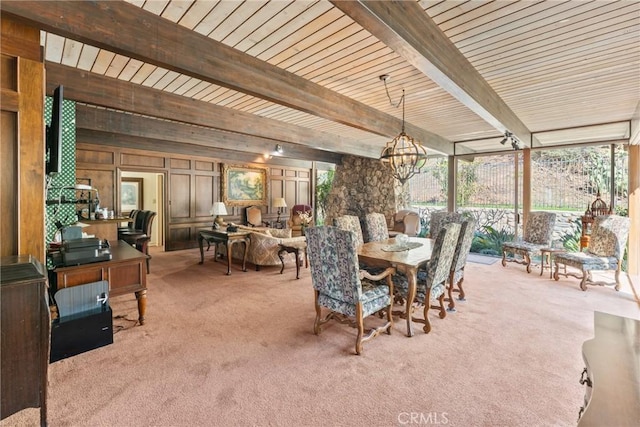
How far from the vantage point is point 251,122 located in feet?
15.5

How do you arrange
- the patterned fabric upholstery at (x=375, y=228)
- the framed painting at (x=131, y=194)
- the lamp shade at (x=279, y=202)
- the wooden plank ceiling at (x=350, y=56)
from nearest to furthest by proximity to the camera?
the wooden plank ceiling at (x=350, y=56)
the patterned fabric upholstery at (x=375, y=228)
the framed painting at (x=131, y=194)
the lamp shade at (x=279, y=202)

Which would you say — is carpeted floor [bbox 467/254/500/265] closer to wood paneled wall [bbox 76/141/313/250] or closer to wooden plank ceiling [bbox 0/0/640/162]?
wooden plank ceiling [bbox 0/0/640/162]

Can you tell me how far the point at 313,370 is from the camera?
2227mm

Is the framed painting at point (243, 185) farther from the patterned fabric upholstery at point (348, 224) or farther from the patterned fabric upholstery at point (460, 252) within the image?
the patterned fabric upholstery at point (460, 252)

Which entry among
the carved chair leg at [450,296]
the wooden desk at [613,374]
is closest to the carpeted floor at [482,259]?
the carved chair leg at [450,296]

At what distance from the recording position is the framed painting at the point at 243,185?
7752 mm

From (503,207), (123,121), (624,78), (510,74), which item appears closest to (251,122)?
(123,121)

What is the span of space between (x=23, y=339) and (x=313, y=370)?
1.72 meters

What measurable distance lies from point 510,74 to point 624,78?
1.36 m

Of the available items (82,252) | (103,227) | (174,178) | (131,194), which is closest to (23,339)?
(82,252)

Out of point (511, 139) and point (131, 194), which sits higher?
point (511, 139)

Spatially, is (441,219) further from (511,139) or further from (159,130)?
(159,130)

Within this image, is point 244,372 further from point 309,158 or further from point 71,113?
point 309,158

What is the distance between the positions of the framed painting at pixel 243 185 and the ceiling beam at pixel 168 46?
16.0 ft
